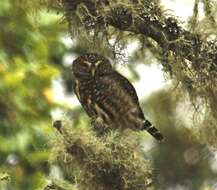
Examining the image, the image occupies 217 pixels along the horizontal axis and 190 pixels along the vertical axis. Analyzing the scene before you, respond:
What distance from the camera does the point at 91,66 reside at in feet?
15.3

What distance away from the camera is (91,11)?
4105 millimetres

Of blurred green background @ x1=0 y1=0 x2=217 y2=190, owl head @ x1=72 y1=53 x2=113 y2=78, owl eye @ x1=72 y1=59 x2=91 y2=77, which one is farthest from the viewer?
blurred green background @ x1=0 y1=0 x2=217 y2=190

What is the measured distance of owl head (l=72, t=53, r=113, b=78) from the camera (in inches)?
179

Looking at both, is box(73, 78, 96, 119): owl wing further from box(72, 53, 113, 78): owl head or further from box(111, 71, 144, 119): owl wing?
box(111, 71, 144, 119): owl wing

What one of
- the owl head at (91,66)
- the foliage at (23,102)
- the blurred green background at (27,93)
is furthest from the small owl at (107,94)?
the foliage at (23,102)

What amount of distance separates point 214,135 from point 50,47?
110 inches

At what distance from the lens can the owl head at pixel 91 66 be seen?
4559mm

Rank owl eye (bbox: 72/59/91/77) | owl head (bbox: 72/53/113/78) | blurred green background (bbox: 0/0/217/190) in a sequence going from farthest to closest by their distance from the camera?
blurred green background (bbox: 0/0/217/190)
owl eye (bbox: 72/59/91/77)
owl head (bbox: 72/53/113/78)

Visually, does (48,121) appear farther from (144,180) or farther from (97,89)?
(144,180)

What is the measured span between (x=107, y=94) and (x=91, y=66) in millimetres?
131

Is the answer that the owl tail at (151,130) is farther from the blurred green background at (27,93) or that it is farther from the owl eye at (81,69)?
the blurred green background at (27,93)

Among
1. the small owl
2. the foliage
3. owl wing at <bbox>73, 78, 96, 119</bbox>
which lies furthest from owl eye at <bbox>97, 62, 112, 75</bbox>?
the foliage

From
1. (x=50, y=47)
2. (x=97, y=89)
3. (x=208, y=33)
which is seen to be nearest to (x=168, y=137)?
(x=50, y=47)

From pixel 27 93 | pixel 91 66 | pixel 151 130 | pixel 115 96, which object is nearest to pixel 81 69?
pixel 91 66
